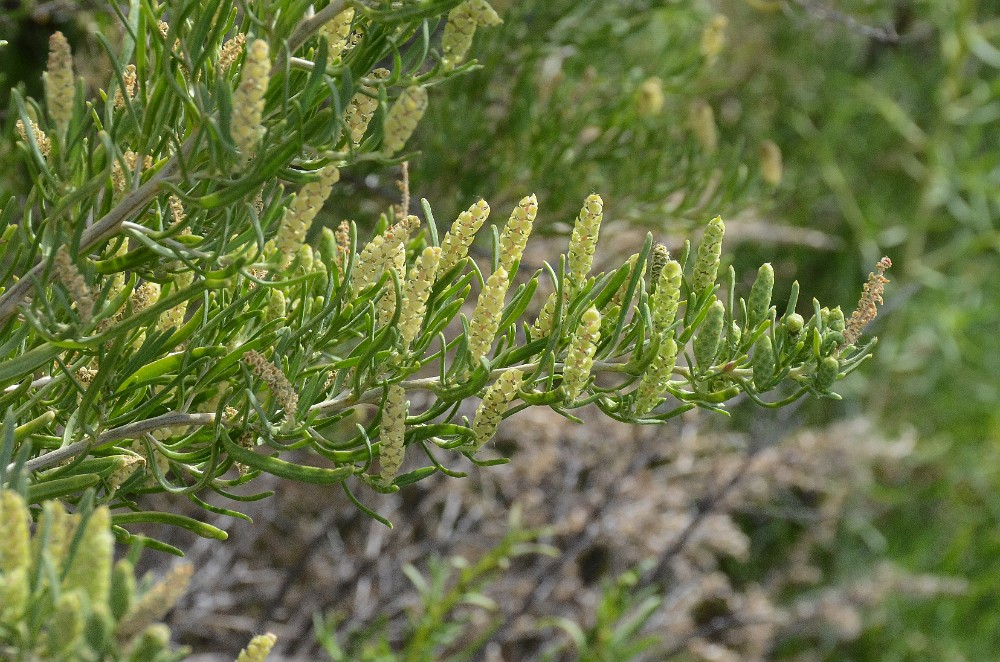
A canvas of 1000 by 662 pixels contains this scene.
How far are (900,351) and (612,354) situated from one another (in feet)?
7.04

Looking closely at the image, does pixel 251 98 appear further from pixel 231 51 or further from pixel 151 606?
pixel 151 606

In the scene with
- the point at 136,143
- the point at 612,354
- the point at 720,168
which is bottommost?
the point at 720,168

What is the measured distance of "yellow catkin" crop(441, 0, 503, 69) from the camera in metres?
0.50

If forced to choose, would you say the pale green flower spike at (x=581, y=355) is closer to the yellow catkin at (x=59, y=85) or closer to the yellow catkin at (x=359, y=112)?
the yellow catkin at (x=359, y=112)

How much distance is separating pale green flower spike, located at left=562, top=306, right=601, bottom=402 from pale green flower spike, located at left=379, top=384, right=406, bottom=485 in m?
0.09

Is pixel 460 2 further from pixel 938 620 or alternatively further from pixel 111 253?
pixel 938 620

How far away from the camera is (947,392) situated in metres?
2.51

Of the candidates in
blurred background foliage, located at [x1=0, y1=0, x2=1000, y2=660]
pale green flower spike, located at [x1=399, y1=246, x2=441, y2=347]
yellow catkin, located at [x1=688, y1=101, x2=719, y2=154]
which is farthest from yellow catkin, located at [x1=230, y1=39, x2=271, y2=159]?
blurred background foliage, located at [x1=0, y1=0, x2=1000, y2=660]

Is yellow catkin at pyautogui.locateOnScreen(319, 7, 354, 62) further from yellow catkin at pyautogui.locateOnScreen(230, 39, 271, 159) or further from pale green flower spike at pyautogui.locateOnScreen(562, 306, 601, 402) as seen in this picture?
pale green flower spike at pyautogui.locateOnScreen(562, 306, 601, 402)

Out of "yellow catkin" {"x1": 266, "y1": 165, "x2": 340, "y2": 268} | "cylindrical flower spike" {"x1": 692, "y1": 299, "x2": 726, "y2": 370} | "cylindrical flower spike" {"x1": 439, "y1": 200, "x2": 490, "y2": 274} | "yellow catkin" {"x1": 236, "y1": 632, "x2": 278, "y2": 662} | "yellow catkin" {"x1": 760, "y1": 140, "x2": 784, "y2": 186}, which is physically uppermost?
"yellow catkin" {"x1": 266, "y1": 165, "x2": 340, "y2": 268}

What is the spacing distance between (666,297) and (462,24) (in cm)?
18

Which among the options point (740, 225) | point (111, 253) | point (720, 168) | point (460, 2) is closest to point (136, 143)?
point (111, 253)

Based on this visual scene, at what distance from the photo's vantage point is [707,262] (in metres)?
0.57

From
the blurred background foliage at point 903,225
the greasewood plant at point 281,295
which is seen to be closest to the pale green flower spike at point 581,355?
the greasewood plant at point 281,295
